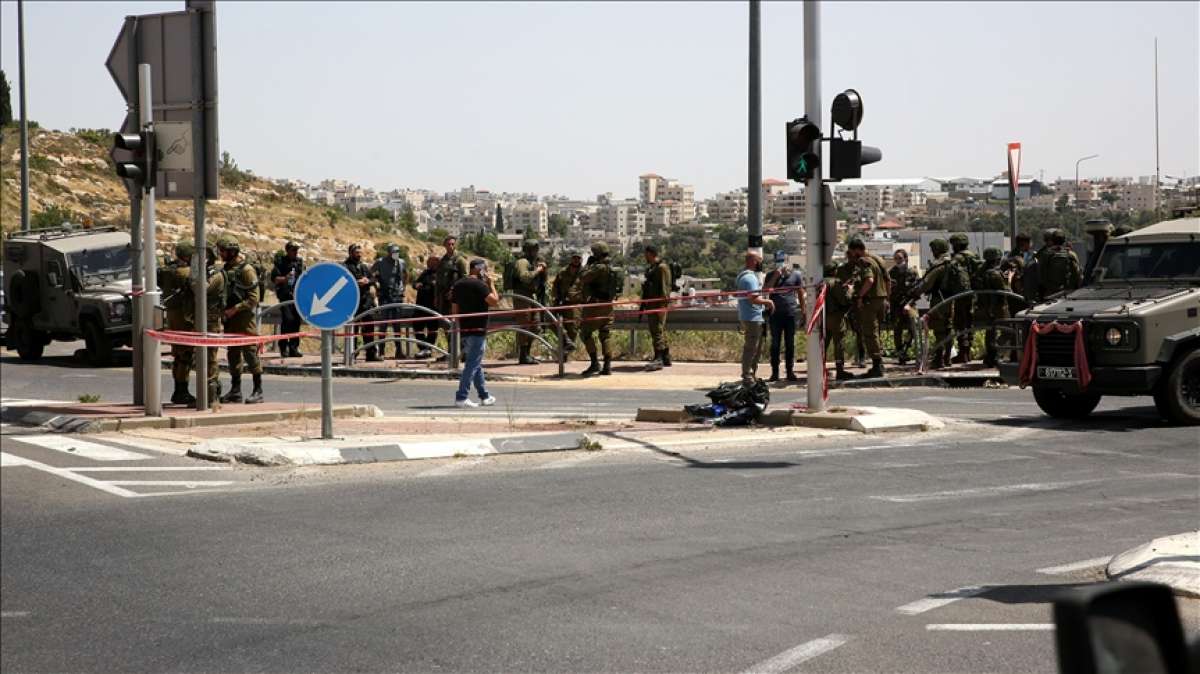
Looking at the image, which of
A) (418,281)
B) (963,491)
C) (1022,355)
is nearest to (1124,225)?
(1022,355)

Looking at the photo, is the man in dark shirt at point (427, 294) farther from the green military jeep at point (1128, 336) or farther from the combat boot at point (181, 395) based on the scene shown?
the green military jeep at point (1128, 336)

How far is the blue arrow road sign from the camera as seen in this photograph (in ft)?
47.4

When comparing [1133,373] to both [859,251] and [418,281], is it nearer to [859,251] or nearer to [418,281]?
[859,251]

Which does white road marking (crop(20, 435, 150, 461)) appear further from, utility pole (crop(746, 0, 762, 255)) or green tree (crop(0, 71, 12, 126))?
green tree (crop(0, 71, 12, 126))

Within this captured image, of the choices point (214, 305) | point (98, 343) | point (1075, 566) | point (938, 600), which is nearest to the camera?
point (938, 600)

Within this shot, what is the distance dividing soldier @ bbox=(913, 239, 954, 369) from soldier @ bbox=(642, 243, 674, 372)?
157 inches

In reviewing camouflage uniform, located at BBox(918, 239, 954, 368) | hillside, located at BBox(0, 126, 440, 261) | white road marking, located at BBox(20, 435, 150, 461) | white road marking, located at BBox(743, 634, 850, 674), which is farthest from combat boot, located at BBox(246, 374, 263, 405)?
hillside, located at BBox(0, 126, 440, 261)

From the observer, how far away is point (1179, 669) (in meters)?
1.68

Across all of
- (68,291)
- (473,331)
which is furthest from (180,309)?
(68,291)

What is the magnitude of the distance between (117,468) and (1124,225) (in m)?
14.2

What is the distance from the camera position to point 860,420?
15.4 meters

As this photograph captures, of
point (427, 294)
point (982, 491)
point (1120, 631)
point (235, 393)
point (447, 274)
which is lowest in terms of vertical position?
point (982, 491)

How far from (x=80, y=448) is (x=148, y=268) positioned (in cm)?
241

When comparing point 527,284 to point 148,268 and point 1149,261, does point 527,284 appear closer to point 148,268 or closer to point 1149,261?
point 148,268
